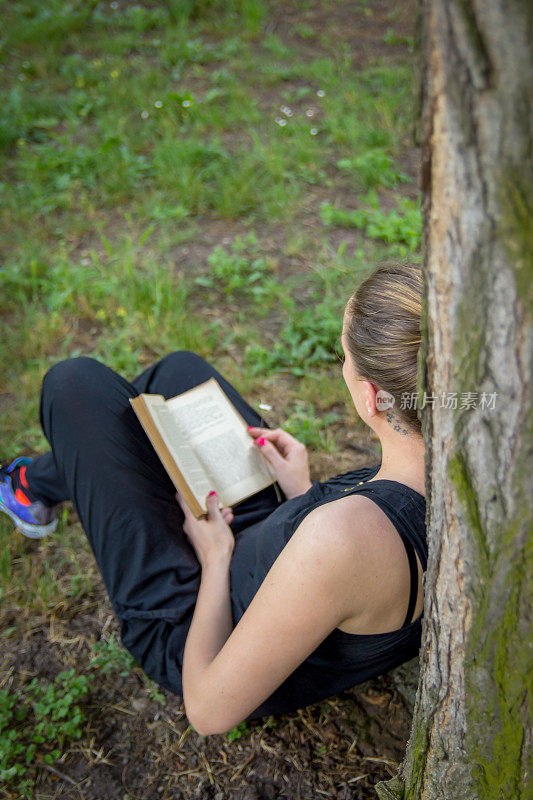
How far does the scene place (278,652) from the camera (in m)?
1.23

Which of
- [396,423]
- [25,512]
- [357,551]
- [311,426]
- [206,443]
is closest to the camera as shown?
[357,551]

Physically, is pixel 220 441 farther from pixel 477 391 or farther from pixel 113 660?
pixel 477 391

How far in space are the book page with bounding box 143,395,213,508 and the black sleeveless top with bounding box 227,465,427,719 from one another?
0.20 meters

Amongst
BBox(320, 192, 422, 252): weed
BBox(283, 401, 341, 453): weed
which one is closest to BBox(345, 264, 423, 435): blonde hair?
BBox(283, 401, 341, 453): weed

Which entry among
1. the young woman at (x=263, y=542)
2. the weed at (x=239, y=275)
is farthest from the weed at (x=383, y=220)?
the young woman at (x=263, y=542)

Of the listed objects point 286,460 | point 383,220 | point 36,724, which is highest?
point 383,220

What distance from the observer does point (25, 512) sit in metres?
2.25

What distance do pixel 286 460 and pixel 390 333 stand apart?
0.72 meters

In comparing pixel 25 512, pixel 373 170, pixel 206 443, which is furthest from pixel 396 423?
pixel 373 170

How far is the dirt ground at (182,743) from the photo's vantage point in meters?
1.63

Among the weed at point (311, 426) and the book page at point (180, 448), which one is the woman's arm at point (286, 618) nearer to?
the book page at point (180, 448)

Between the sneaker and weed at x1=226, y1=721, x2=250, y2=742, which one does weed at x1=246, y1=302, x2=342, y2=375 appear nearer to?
the sneaker

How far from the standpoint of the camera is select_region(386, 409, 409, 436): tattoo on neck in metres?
1.42

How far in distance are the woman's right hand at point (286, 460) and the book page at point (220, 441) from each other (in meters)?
0.03
